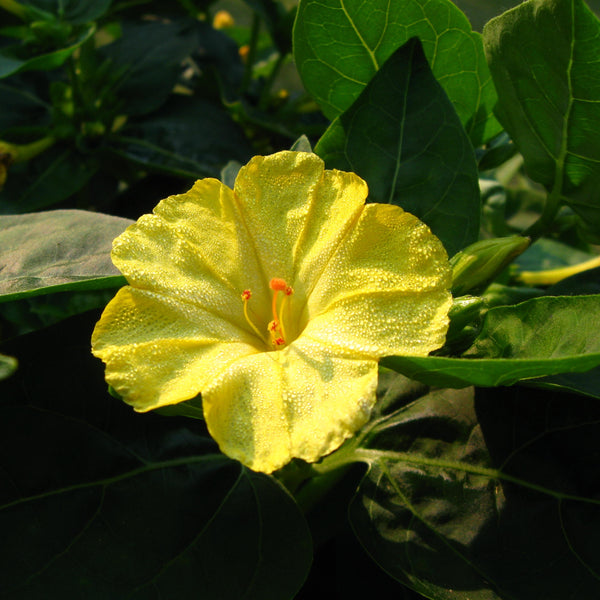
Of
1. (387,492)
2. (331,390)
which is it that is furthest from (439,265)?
(387,492)

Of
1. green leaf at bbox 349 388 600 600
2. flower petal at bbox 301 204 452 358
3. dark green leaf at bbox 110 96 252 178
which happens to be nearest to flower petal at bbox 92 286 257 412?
flower petal at bbox 301 204 452 358

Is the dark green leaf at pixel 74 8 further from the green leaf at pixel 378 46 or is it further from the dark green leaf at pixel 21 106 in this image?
the green leaf at pixel 378 46

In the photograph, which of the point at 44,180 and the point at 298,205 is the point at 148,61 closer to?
the point at 44,180

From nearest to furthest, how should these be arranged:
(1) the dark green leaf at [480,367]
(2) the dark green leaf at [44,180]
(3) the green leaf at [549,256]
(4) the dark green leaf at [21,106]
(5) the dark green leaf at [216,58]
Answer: (1) the dark green leaf at [480,367]
(2) the dark green leaf at [44,180]
(4) the dark green leaf at [21,106]
(3) the green leaf at [549,256]
(5) the dark green leaf at [216,58]

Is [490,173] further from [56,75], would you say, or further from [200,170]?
[56,75]

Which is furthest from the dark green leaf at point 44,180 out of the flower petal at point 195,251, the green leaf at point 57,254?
the flower petal at point 195,251

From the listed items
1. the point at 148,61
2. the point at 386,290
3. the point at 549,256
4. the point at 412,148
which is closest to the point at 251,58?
the point at 148,61
